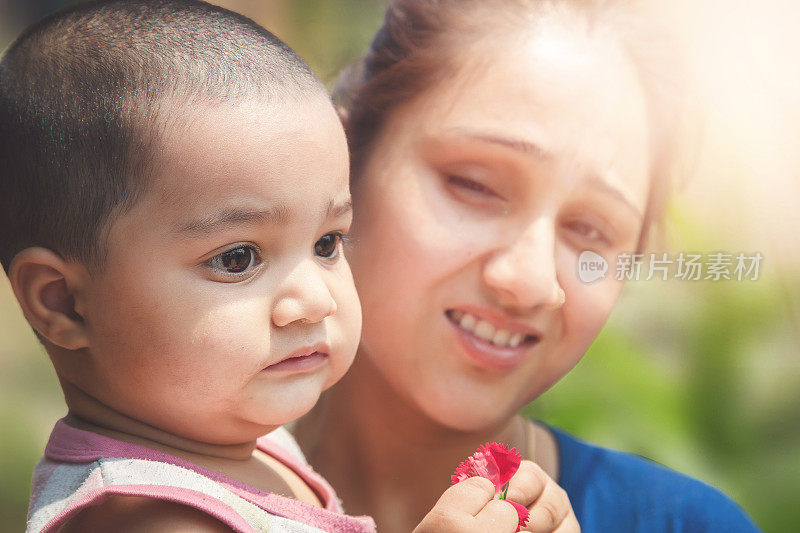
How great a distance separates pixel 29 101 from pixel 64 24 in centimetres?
9

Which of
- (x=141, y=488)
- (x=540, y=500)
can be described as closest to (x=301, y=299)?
(x=141, y=488)

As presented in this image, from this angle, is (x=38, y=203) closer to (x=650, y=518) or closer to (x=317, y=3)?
(x=317, y=3)

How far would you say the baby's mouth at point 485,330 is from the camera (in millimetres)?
1059

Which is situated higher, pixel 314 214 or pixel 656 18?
pixel 656 18

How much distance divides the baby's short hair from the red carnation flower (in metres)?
0.38

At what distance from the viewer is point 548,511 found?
87 centimetres

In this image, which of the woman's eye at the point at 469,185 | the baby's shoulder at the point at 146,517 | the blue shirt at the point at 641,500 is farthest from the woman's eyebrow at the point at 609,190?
the baby's shoulder at the point at 146,517

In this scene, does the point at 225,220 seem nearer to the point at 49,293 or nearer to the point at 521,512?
the point at 49,293

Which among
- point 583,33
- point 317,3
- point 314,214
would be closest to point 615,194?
point 583,33

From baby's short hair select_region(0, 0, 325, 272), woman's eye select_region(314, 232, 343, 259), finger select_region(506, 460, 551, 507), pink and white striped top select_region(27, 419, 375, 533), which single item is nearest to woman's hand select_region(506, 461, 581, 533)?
finger select_region(506, 460, 551, 507)

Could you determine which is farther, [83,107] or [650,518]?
[650,518]

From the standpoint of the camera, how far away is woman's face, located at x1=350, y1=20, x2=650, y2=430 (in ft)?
3.34

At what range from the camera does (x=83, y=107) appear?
78 cm

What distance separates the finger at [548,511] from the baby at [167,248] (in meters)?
0.02
